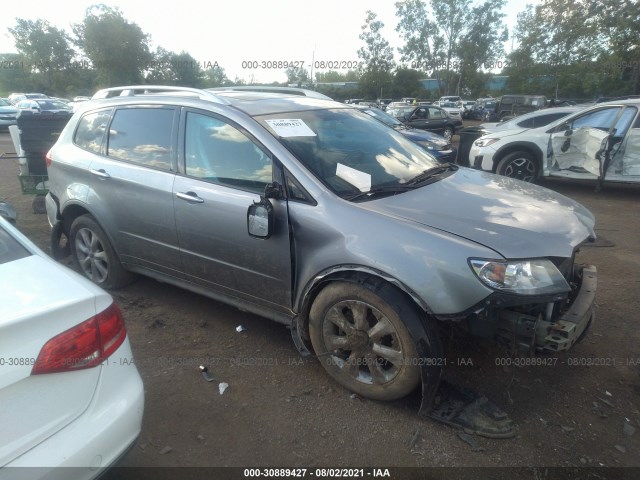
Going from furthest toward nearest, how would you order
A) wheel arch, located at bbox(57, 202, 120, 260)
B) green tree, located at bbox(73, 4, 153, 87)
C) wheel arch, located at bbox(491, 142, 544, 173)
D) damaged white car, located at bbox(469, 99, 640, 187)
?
green tree, located at bbox(73, 4, 153, 87) < wheel arch, located at bbox(491, 142, 544, 173) < damaged white car, located at bbox(469, 99, 640, 187) < wheel arch, located at bbox(57, 202, 120, 260)

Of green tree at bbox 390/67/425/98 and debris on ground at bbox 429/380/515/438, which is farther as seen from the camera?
green tree at bbox 390/67/425/98

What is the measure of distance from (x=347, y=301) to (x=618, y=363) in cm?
198

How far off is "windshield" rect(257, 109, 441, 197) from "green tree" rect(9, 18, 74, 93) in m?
50.2

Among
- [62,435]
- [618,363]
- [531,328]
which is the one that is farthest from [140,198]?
[618,363]

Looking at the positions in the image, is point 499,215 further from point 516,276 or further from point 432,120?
point 432,120

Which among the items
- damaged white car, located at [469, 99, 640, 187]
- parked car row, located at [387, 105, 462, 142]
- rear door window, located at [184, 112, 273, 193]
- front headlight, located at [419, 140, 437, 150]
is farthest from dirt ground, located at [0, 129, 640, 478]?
parked car row, located at [387, 105, 462, 142]

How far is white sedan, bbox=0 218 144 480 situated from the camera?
1.51m

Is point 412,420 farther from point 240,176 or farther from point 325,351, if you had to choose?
point 240,176

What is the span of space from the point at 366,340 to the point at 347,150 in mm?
1334

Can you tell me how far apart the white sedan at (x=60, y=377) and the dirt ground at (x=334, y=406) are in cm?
70

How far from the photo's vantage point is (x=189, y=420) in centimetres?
269

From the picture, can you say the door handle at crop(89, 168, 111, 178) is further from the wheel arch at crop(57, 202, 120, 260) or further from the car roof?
the car roof

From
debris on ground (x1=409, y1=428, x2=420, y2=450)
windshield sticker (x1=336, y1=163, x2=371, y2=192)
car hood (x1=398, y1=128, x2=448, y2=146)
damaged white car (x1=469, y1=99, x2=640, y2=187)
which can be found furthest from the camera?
car hood (x1=398, y1=128, x2=448, y2=146)

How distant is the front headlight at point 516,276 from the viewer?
7.71ft
